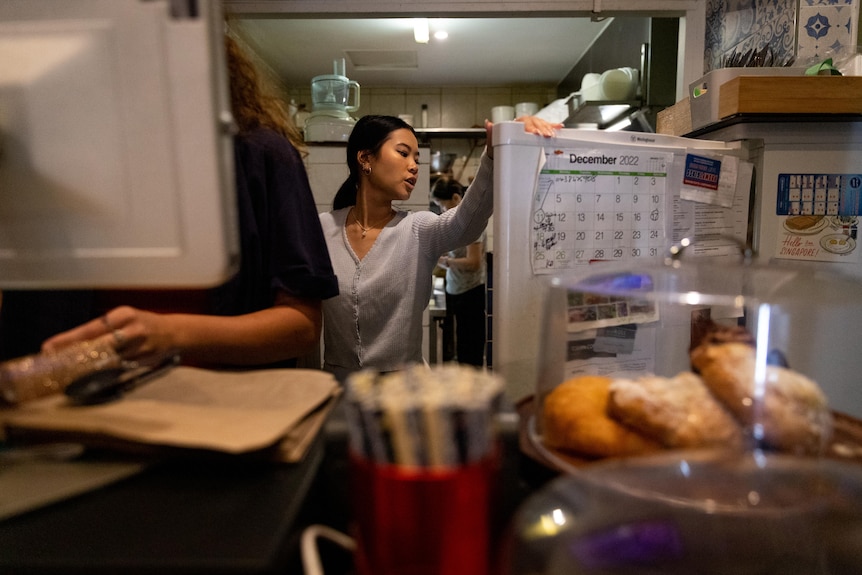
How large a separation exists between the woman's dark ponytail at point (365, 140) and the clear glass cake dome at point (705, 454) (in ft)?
3.95

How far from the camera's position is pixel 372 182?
1.70 meters

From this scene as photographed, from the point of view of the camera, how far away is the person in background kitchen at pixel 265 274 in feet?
2.38

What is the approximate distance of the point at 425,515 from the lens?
32cm

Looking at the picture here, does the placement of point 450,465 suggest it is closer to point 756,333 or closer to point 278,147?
point 756,333

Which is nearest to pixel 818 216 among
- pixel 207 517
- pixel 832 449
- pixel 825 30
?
pixel 825 30

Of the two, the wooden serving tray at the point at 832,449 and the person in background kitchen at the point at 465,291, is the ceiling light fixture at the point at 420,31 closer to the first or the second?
the person in background kitchen at the point at 465,291

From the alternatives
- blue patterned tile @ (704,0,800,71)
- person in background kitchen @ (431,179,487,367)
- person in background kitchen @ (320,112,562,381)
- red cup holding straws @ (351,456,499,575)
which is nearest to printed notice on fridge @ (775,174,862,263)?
blue patterned tile @ (704,0,800,71)

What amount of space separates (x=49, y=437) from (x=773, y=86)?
133 centimetres

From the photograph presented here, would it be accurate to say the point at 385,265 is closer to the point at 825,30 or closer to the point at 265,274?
the point at 265,274

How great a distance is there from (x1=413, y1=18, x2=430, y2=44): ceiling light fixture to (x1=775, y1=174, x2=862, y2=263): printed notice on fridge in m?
2.19

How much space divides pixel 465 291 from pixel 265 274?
2.24 metres

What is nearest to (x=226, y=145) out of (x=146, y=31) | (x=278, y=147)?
(x=146, y=31)

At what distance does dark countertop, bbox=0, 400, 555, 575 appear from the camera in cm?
34

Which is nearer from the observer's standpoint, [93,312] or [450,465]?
[450,465]
